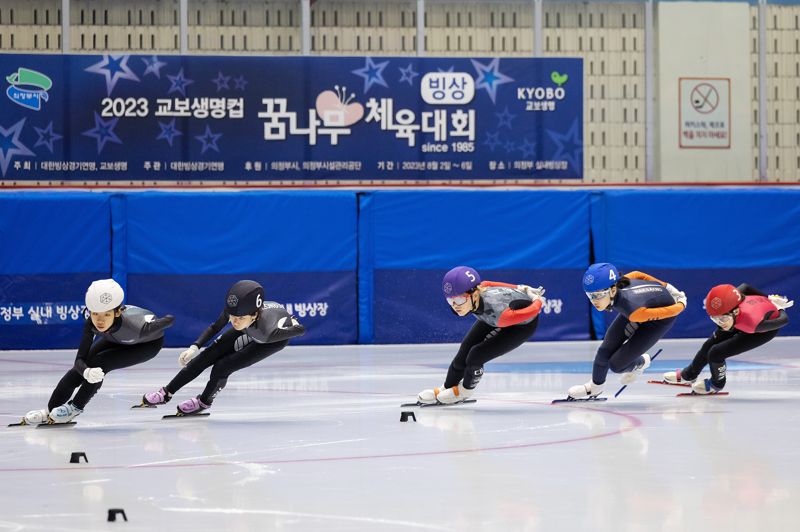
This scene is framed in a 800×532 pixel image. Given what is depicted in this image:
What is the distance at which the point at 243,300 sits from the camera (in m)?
9.15

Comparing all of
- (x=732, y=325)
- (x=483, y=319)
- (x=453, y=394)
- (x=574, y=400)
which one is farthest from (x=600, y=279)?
(x=732, y=325)

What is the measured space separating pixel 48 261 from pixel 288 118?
4.01m

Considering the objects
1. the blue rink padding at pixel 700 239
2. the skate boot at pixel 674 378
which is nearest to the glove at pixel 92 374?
the skate boot at pixel 674 378

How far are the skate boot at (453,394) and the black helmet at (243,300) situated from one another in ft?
5.96

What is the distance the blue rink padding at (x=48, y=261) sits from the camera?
17.9 meters

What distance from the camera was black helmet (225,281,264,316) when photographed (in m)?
9.13

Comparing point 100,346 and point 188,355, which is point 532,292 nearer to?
point 188,355

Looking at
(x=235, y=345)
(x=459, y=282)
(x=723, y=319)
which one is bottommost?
(x=235, y=345)

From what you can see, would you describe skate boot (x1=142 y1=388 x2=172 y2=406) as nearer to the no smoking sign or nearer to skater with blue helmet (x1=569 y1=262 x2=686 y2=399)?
skater with blue helmet (x1=569 y1=262 x2=686 y2=399)

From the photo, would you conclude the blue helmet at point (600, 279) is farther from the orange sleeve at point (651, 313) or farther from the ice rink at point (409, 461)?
the ice rink at point (409, 461)

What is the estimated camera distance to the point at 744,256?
63.1 ft

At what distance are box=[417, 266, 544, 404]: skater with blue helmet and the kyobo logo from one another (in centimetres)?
1035

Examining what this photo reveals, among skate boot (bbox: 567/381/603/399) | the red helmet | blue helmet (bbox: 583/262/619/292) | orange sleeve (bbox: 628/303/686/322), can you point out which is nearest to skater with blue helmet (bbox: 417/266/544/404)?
blue helmet (bbox: 583/262/619/292)

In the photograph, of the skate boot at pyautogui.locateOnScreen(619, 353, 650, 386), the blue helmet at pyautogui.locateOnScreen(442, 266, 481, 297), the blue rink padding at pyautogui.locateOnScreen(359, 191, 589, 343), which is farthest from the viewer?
the blue rink padding at pyautogui.locateOnScreen(359, 191, 589, 343)
